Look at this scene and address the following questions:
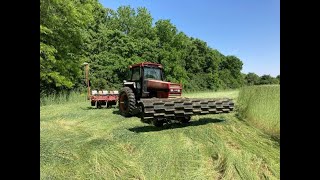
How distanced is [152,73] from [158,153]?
4999mm

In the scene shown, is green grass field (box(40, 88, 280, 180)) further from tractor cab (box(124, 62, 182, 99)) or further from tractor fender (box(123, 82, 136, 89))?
tractor fender (box(123, 82, 136, 89))

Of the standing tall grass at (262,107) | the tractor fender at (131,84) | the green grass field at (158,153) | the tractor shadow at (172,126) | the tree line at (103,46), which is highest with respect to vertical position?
the tree line at (103,46)

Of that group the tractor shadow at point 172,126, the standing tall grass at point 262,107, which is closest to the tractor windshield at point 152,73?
the tractor shadow at point 172,126

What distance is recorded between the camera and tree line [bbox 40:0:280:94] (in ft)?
62.8

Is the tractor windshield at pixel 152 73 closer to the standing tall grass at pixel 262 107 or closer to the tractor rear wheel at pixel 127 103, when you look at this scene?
the tractor rear wheel at pixel 127 103

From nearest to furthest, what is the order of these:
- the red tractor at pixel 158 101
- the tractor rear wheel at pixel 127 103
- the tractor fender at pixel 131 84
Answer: the red tractor at pixel 158 101 < the tractor rear wheel at pixel 127 103 < the tractor fender at pixel 131 84

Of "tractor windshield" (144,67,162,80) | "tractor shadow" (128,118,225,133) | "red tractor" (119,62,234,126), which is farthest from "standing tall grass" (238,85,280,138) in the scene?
"tractor windshield" (144,67,162,80)

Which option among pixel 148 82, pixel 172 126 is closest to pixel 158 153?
pixel 172 126

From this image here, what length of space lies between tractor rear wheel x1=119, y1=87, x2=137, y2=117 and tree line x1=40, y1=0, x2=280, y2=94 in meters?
8.11

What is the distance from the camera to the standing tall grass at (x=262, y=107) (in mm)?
8242

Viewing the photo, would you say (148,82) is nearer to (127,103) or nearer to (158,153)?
(127,103)

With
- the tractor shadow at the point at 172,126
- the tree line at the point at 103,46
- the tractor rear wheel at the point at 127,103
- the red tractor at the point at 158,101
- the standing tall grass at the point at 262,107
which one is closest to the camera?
the red tractor at the point at 158,101

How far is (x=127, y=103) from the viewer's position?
33.2 feet
